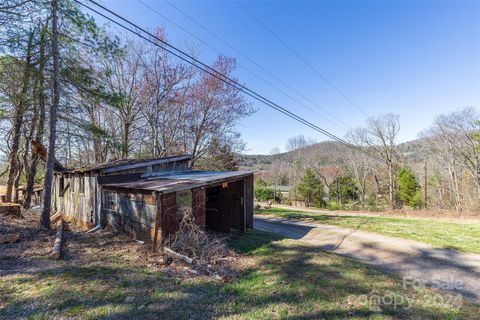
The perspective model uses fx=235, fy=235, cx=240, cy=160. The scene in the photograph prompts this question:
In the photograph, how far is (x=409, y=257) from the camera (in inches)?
261

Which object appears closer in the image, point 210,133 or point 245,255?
point 245,255

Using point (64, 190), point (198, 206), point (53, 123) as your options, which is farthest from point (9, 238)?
point (64, 190)

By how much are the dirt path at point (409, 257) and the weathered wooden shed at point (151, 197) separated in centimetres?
265

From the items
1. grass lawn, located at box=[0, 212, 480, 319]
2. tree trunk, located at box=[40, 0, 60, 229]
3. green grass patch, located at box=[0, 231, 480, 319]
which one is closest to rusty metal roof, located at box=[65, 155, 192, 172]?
tree trunk, located at box=[40, 0, 60, 229]

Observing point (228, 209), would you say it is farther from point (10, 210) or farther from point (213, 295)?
point (10, 210)

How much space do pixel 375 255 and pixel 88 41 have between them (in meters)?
11.5

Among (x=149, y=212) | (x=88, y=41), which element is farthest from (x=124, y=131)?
(x=149, y=212)

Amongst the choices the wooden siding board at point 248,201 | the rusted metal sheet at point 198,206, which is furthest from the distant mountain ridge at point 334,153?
the rusted metal sheet at point 198,206

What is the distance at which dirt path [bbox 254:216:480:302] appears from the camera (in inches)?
206

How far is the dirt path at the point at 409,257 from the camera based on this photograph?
5.23 m

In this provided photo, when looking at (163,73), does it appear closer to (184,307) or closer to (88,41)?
(88,41)

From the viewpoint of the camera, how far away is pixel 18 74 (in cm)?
734

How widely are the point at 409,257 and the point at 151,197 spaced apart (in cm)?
763

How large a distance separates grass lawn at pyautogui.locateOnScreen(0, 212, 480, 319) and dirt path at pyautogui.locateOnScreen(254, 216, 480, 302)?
0.77 meters
